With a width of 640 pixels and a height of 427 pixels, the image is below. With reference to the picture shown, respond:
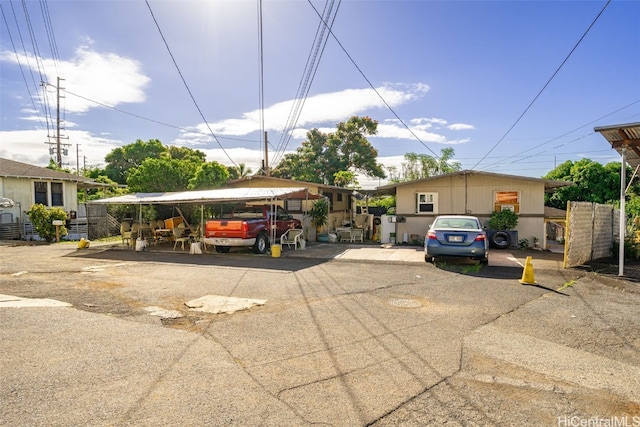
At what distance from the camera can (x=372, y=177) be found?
38000 mm

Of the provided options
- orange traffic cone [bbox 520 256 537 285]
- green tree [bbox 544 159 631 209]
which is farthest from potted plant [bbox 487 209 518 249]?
green tree [bbox 544 159 631 209]

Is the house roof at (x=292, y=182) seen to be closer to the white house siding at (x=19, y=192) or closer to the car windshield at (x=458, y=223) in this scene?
the car windshield at (x=458, y=223)

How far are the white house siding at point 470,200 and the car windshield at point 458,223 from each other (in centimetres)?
499

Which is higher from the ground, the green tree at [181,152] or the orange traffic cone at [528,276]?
the green tree at [181,152]

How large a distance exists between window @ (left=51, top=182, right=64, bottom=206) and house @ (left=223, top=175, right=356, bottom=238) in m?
10.3

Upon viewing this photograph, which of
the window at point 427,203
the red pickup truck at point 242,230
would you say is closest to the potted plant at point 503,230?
the window at point 427,203

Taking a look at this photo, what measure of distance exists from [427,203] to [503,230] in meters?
3.26

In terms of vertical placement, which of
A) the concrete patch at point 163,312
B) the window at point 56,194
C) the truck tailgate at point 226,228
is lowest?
the concrete patch at point 163,312

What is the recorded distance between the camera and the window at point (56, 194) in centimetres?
2227

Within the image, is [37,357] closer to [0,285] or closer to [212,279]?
[212,279]

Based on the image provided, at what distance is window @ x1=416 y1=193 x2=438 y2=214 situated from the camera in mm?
16438

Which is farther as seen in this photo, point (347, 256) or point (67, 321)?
point (347, 256)

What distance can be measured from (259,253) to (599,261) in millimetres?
11069

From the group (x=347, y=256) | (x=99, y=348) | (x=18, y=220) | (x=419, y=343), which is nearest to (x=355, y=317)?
(x=419, y=343)
